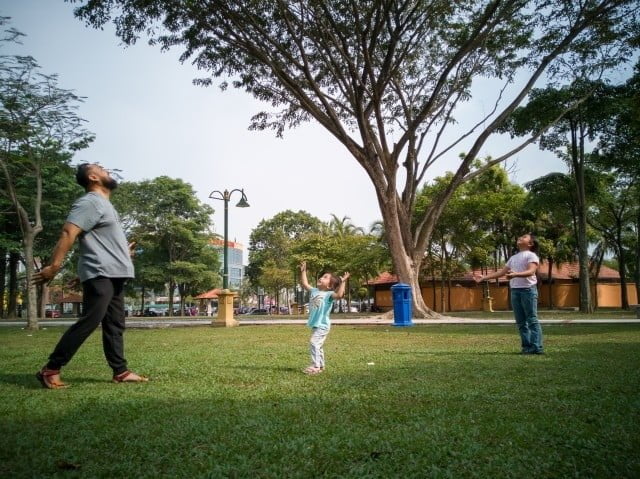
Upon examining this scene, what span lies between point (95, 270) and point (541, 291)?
150 ft

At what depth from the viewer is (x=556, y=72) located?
63.6ft

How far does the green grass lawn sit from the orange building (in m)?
39.2

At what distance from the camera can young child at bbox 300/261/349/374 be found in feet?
18.3

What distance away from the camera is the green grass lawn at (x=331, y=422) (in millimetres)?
2432

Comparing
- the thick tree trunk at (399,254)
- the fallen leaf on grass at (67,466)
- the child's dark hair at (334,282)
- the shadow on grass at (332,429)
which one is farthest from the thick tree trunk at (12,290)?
the fallen leaf on grass at (67,466)

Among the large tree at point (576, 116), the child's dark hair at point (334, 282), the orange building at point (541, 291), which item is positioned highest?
the large tree at point (576, 116)

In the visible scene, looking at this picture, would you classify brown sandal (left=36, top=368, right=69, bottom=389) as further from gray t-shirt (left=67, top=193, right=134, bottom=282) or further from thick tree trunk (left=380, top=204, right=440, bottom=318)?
thick tree trunk (left=380, top=204, right=440, bottom=318)

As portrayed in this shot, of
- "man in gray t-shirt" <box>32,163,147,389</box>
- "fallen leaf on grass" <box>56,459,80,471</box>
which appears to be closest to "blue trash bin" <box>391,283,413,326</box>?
"man in gray t-shirt" <box>32,163,147,389</box>

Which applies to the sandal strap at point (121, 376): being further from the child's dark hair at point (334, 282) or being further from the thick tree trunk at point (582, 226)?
the thick tree trunk at point (582, 226)

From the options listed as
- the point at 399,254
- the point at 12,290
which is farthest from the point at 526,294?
the point at 12,290

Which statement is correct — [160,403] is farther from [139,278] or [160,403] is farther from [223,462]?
[139,278]

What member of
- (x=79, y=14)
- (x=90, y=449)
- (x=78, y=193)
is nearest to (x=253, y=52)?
(x=79, y=14)

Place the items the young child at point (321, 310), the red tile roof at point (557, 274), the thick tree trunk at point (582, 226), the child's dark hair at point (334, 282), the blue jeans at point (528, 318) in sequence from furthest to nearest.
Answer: the red tile roof at point (557, 274) → the thick tree trunk at point (582, 226) → the blue jeans at point (528, 318) → the child's dark hair at point (334, 282) → the young child at point (321, 310)

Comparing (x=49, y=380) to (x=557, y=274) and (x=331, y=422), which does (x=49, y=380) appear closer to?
(x=331, y=422)
